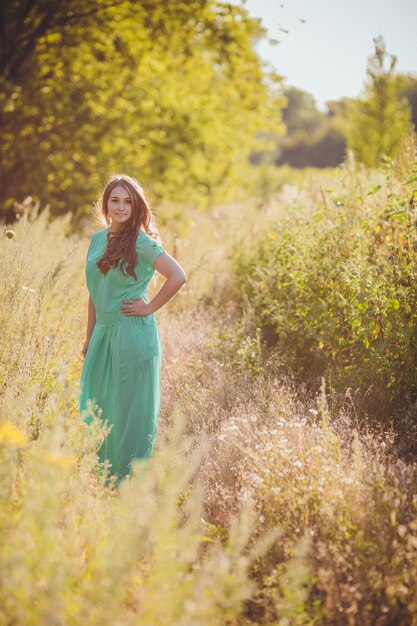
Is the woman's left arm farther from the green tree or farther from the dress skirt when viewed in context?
the green tree

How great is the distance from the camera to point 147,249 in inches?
119

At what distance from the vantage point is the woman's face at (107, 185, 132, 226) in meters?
3.09

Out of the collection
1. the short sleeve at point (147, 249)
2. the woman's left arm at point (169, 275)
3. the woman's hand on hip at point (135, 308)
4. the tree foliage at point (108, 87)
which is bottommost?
the woman's hand on hip at point (135, 308)

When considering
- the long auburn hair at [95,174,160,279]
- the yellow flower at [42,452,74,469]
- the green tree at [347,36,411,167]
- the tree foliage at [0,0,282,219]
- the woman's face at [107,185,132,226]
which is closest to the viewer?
the yellow flower at [42,452,74,469]

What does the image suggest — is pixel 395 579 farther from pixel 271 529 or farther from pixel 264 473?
pixel 264 473

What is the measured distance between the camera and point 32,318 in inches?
134

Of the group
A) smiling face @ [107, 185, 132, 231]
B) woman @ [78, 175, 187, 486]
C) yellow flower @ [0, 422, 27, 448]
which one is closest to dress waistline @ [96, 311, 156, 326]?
woman @ [78, 175, 187, 486]

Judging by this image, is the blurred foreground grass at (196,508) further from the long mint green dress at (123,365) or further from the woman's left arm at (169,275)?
the woman's left arm at (169,275)

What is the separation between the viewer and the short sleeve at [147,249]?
3.02m

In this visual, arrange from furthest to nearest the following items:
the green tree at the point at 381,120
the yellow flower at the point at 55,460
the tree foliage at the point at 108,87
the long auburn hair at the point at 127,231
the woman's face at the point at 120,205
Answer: the green tree at the point at 381,120, the tree foliage at the point at 108,87, the woman's face at the point at 120,205, the long auburn hair at the point at 127,231, the yellow flower at the point at 55,460

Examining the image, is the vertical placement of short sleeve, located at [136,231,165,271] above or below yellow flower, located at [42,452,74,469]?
above

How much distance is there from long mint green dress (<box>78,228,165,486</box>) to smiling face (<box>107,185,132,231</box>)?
0.51 feet

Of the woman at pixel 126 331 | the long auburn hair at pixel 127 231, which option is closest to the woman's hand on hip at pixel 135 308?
the woman at pixel 126 331

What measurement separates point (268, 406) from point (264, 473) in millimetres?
914
